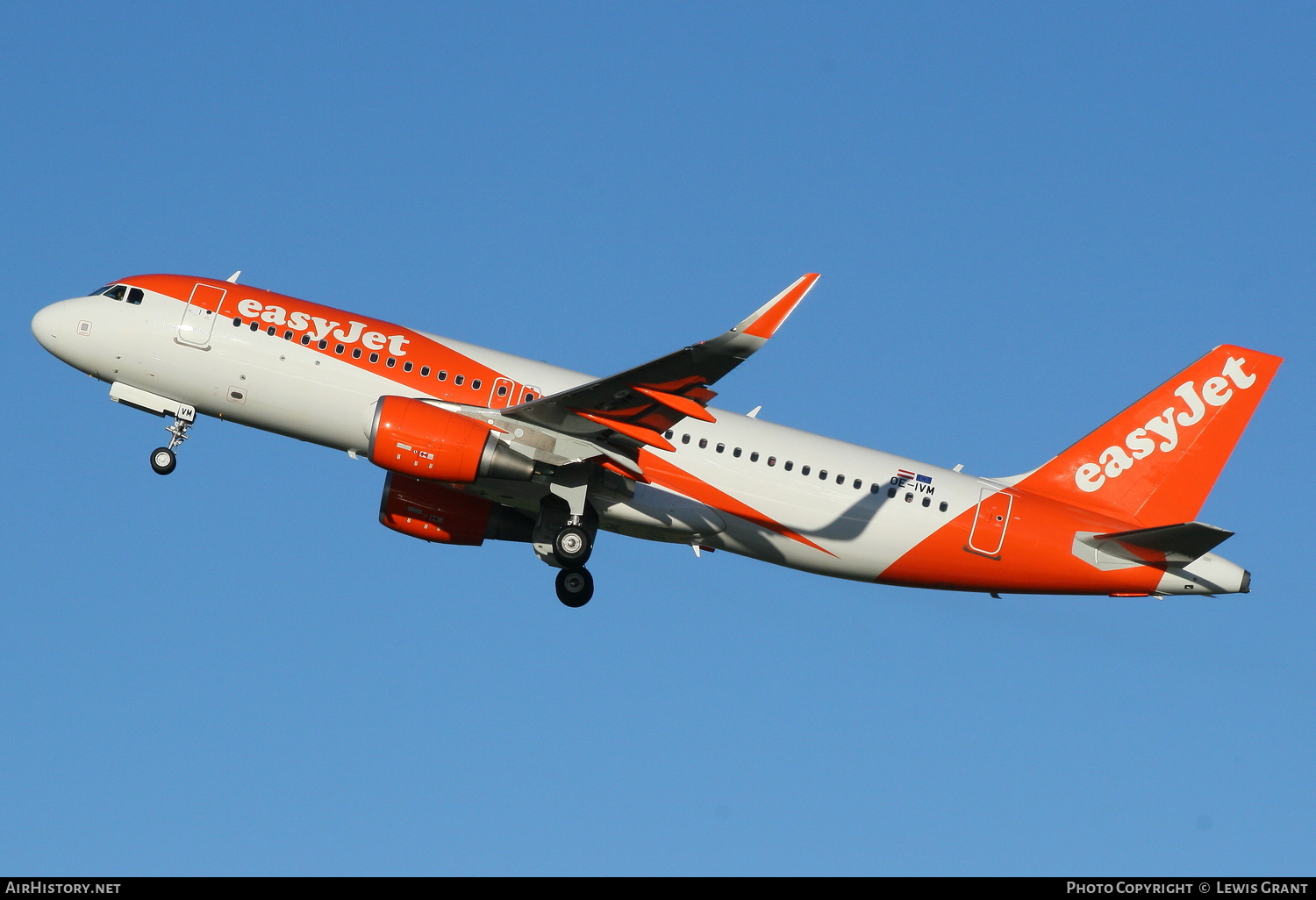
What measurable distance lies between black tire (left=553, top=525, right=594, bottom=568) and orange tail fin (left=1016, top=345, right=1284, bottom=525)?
11050 mm

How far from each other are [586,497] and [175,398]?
10.1 m

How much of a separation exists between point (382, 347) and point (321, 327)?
153 cm

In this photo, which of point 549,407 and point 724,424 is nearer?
point 549,407

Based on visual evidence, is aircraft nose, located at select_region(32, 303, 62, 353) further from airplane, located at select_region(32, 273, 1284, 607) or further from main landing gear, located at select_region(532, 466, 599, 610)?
main landing gear, located at select_region(532, 466, 599, 610)

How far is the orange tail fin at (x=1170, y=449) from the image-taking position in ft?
109

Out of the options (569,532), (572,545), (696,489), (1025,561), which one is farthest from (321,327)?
(1025,561)

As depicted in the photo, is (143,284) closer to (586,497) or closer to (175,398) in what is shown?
(175,398)

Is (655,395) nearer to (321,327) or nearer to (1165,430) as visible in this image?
(321,327)

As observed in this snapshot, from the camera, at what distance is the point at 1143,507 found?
3328cm

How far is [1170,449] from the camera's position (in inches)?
1318

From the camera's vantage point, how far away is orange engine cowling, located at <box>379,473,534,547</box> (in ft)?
110

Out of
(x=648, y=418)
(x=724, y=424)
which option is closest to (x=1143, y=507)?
(x=724, y=424)

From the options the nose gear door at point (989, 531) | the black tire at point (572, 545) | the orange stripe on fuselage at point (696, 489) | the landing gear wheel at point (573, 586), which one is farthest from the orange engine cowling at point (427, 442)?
the nose gear door at point (989, 531)

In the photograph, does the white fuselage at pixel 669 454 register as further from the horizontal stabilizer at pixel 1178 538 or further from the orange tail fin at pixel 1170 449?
the horizontal stabilizer at pixel 1178 538
